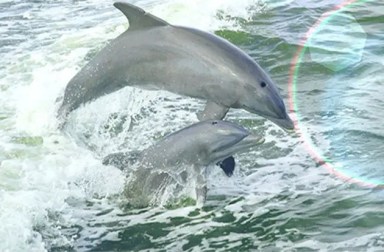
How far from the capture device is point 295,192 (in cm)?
833

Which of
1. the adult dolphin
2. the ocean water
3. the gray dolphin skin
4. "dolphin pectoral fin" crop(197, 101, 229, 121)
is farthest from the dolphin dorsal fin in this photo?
the ocean water

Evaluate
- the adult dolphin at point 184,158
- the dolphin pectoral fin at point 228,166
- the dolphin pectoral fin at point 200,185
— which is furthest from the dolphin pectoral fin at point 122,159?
the dolphin pectoral fin at point 228,166

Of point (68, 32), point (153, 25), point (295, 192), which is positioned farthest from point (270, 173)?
point (68, 32)

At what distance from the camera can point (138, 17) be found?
8703 millimetres

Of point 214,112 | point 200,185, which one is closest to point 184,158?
point 200,185

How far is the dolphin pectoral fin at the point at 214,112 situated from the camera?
831 centimetres

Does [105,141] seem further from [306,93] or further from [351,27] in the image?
[351,27]

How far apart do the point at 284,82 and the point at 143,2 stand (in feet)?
29.0

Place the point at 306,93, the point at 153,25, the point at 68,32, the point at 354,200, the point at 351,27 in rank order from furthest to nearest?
the point at 68,32
the point at 351,27
the point at 306,93
the point at 153,25
the point at 354,200

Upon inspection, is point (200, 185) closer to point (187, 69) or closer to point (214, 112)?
point (214, 112)

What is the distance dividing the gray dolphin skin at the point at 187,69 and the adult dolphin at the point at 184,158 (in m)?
0.29

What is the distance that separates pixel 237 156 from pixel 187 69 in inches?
59.4

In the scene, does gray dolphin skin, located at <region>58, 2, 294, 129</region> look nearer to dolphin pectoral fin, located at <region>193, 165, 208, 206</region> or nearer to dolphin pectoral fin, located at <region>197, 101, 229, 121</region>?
dolphin pectoral fin, located at <region>197, 101, 229, 121</region>

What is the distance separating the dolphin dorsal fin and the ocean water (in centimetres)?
171
